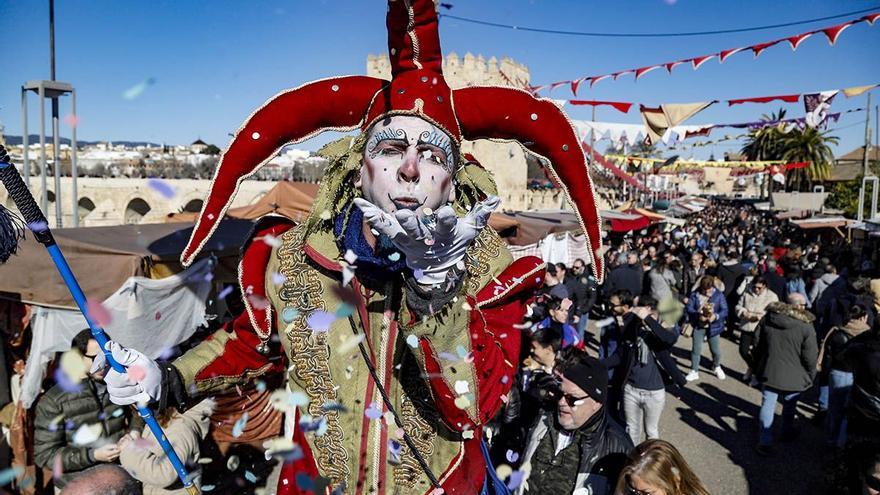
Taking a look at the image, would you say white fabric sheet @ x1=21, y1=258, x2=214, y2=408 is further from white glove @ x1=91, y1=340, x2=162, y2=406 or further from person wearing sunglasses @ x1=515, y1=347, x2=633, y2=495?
person wearing sunglasses @ x1=515, y1=347, x2=633, y2=495

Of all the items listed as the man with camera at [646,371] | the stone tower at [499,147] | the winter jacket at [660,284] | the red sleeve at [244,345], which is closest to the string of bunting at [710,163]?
the stone tower at [499,147]

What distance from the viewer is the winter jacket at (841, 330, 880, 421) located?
474 centimetres

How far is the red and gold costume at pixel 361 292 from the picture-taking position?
1.91m

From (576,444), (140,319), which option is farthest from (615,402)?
(140,319)

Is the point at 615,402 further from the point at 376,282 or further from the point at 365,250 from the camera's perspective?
the point at 365,250

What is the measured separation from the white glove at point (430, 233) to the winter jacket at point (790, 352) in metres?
5.78

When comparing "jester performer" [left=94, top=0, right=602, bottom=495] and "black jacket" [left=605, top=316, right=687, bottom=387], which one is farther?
"black jacket" [left=605, top=316, right=687, bottom=387]

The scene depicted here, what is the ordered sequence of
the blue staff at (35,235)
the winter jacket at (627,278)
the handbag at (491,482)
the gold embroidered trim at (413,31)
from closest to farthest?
the blue staff at (35,235), the gold embroidered trim at (413,31), the handbag at (491,482), the winter jacket at (627,278)

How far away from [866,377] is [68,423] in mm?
5843

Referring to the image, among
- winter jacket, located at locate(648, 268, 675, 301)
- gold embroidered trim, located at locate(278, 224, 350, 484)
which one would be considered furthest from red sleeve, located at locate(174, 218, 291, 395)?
winter jacket, located at locate(648, 268, 675, 301)

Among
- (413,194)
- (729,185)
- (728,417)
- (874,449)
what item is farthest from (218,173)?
(729,185)

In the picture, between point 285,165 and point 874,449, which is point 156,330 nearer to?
point 874,449

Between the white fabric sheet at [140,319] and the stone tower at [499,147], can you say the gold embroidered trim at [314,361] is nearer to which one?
the white fabric sheet at [140,319]

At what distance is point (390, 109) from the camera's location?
6.14 feet
